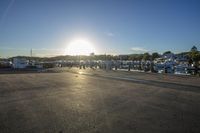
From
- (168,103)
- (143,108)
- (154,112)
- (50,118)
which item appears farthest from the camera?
(168,103)

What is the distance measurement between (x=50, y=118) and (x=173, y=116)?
4050 mm

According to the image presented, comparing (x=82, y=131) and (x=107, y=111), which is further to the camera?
(x=107, y=111)

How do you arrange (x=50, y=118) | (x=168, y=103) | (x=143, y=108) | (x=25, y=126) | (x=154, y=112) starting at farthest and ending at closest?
(x=168, y=103), (x=143, y=108), (x=154, y=112), (x=50, y=118), (x=25, y=126)

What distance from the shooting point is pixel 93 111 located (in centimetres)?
845

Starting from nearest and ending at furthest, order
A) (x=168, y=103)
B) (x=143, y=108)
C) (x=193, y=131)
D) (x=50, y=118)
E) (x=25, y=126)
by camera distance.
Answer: (x=193, y=131), (x=25, y=126), (x=50, y=118), (x=143, y=108), (x=168, y=103)

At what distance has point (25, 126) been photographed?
260 inches

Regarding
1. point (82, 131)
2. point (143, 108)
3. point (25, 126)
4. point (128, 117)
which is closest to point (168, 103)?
point (143, 108)

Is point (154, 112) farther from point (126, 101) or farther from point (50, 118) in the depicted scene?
point (50, 118)

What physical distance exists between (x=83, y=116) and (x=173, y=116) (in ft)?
9.84

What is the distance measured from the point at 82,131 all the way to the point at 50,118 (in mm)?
1646

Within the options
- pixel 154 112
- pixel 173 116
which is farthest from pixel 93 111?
pixel 173 116

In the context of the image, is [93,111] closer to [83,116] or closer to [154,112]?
[83,116]

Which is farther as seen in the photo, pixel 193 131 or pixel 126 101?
pixel 126 101

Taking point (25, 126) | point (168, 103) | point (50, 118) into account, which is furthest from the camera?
point (168, 103)
